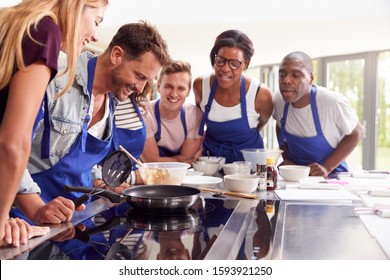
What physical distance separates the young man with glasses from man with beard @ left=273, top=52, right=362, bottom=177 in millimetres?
127

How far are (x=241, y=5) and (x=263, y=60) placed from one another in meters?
2.64

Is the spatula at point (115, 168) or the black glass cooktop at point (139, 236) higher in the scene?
the spatula at point (115, 168)

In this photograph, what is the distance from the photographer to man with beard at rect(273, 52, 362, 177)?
2119mm

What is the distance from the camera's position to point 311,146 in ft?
7.18

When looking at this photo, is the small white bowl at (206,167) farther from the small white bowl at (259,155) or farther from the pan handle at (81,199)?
the pan handle at (81,199)

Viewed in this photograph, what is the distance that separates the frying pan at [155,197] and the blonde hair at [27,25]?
338mm

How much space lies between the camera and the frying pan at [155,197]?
1030 mm

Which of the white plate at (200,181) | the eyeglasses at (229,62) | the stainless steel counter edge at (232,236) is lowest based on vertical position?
the stainless steel counter edge at (232,236)

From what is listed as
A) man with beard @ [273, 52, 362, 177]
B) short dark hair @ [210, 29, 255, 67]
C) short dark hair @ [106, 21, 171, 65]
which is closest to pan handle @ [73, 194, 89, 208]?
short dark hair @ [106, 21, 171, 65]

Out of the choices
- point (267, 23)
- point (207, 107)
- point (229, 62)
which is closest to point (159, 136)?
point (207, 107)

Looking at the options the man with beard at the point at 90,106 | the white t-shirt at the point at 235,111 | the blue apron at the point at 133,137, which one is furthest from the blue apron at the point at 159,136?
the man with beard at the point at 90,106

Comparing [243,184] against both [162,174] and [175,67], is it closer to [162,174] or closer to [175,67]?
[162,174]

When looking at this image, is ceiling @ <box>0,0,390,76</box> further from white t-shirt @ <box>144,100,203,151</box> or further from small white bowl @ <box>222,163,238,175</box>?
small white bowl @ <box>222,163,238,175</box>

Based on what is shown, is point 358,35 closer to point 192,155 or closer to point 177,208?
point 192,155
